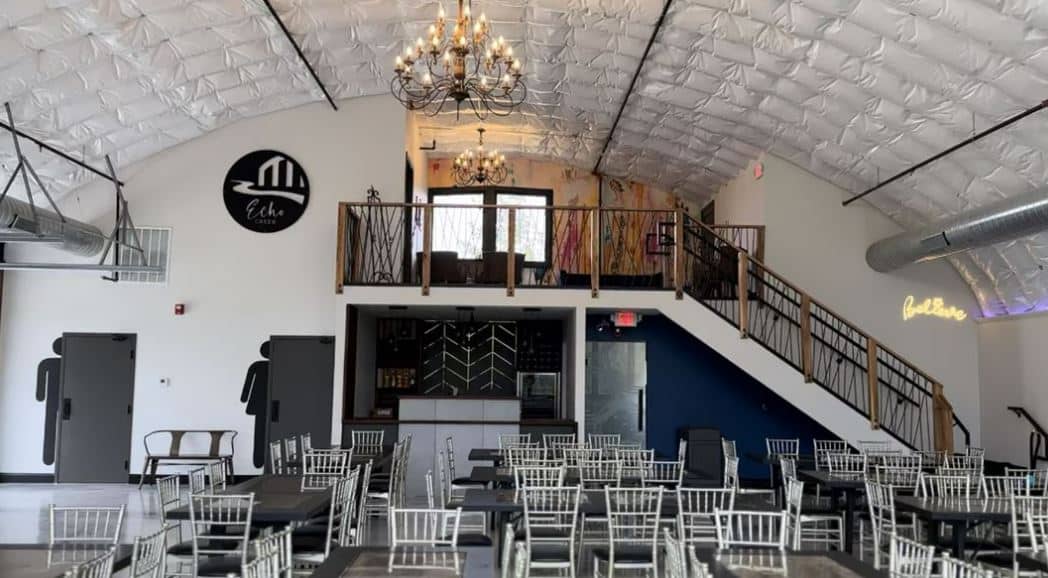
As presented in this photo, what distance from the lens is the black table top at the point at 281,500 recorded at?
566 centimetres

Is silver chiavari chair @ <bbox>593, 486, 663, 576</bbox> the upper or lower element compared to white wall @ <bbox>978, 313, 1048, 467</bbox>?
lower

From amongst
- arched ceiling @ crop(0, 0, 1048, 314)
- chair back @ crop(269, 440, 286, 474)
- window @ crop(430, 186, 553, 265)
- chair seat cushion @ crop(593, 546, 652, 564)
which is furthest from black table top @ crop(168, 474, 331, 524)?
window @ crop(430, 186, 553, 265)

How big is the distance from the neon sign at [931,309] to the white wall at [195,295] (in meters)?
7.80

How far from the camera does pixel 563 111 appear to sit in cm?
1388

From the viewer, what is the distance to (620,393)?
12.7 m

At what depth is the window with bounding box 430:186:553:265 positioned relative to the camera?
1600cm

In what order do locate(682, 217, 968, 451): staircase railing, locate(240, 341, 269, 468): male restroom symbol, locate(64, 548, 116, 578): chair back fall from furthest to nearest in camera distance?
1. locate(240, 341, 269, 468): male restroom symbol
2. locate(682, 217, 968, 451): staircase railing
3. locate(64, 548, 116, 578): chair back

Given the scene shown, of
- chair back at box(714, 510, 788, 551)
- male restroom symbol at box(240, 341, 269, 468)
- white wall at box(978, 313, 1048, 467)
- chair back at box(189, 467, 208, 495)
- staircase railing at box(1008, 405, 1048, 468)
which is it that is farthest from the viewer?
male restroom symbol at box(240, 341, 269, 468)

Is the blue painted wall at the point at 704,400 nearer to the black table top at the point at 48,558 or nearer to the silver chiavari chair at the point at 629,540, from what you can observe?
the silver chiavari chair at the point at 629,540

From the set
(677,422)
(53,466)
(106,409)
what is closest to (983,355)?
(677,422)

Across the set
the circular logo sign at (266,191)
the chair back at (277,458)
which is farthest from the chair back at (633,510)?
the circular logo sign at (266,191)

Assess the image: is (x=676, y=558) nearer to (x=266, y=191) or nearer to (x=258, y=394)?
(x=258, y=394)

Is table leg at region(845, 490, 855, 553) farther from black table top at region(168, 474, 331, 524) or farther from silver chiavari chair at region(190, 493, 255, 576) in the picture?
silver chiavari chair at region(190, 493, 255, 576)

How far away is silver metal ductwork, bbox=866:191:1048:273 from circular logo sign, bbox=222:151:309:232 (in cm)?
847
